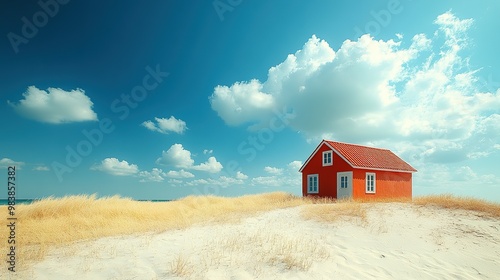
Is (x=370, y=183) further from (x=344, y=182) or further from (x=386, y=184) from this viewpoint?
(x=344, y=182)

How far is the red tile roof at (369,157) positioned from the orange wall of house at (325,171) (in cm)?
57

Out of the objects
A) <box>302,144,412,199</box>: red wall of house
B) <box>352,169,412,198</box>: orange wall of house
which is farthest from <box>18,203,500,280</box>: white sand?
<box>302,144,412,199</box>: red wall of house

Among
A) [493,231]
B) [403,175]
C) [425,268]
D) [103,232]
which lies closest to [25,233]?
[103,232]

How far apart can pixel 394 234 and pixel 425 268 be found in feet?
8.39

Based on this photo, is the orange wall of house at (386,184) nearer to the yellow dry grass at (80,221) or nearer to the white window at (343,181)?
the white window at (343,181)

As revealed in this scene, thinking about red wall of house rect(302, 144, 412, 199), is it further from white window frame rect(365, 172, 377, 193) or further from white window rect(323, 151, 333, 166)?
white window rect(323, 151, 333, 166)

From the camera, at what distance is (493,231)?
1034cm

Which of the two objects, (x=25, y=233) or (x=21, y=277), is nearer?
(x=21, y=277)

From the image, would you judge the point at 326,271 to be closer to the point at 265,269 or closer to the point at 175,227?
the point at 265,269

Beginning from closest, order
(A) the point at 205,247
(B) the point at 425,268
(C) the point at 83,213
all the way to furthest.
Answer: (B) the point at 425,268
(A) the point at 205,247
(C) the point at 83,213

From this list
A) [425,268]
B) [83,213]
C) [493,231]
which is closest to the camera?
[425,268]

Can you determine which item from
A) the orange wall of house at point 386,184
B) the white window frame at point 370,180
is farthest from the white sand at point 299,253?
the white window frame at point 370,180

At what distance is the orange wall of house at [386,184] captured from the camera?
21.7 meters

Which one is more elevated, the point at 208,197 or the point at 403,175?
the point at 403,175
